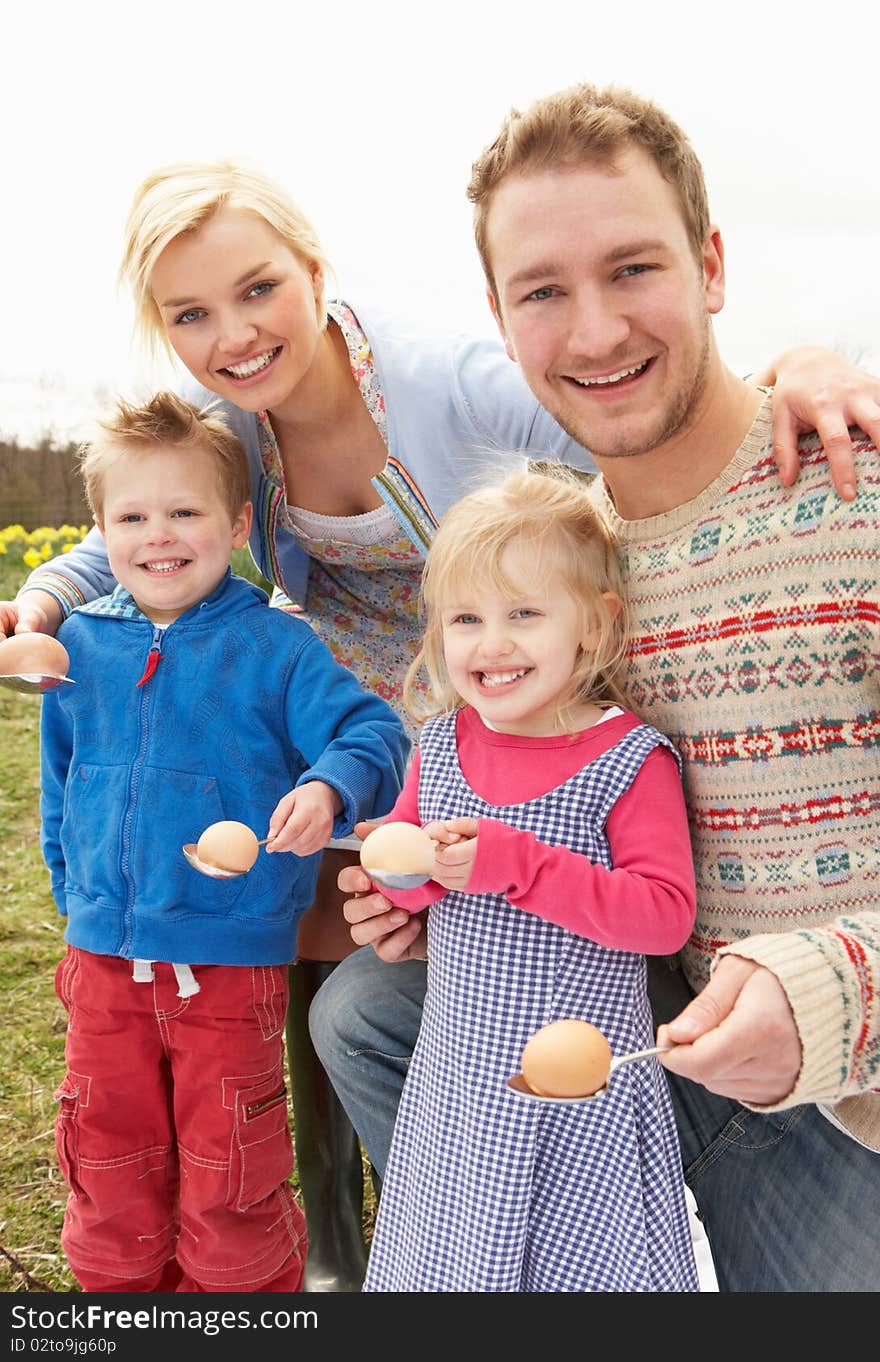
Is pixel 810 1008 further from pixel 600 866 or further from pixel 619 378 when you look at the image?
pixel 619 378

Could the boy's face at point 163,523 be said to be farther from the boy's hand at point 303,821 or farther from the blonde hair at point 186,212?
the boy's hand at point 303,821

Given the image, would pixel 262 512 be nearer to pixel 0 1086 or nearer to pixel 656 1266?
pixel 656 1266

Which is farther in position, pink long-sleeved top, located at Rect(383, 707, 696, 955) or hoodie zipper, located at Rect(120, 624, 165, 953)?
hoodie zipper, located at Rect(120, 624, 165, 953)

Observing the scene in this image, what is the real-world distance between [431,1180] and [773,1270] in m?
0.46

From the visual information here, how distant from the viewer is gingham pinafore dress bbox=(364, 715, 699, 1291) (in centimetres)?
149

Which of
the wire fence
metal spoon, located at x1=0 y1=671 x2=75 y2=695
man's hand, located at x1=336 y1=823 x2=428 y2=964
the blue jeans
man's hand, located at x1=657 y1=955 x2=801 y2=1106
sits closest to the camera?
man's hand, located at x1=657 y1=955 x2=801 y2=1106

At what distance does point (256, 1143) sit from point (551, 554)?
101 centimetres

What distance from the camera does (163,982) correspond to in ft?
6.22

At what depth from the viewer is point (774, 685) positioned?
1497mm

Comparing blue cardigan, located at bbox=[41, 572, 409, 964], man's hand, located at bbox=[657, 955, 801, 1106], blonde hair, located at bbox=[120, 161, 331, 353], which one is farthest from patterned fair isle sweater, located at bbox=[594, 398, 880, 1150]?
blonde hair, located at bbox=[120, 161, 331, 353]

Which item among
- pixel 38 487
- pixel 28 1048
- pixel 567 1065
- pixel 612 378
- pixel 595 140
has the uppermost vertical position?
pixel 38 487

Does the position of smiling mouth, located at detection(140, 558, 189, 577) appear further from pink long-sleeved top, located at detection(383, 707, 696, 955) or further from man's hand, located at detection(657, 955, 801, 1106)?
man's hand, located at detection(657, 955, 801, 1106)

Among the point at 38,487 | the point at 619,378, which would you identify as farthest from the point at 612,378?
the point at 38,487

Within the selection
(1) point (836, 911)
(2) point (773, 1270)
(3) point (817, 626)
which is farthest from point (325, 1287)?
(3) point (817, 626)
